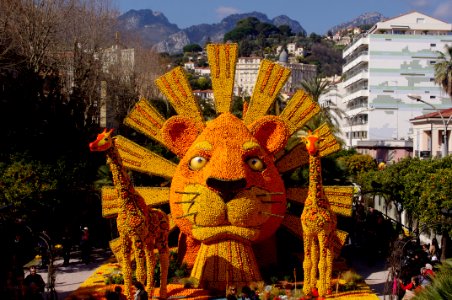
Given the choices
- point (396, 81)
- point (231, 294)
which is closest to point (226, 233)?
point (231, 294)

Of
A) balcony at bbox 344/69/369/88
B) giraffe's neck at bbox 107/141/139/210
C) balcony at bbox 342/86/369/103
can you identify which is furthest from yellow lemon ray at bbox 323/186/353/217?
balcony at bbox 344/69/369/88

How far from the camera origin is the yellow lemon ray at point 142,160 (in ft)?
60.1

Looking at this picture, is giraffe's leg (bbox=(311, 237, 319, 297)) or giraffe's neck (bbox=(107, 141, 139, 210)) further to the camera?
giraffe's leg (bbox=(311, 237, 319, 297))

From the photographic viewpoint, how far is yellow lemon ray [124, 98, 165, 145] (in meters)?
18.2

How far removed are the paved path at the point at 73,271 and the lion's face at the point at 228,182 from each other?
373 centimetres

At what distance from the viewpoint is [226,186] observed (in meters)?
15.8

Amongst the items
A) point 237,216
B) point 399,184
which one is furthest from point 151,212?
point 399,184

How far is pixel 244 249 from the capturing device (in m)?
16.3

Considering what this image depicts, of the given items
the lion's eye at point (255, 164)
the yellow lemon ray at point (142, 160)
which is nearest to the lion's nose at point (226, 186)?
the lion's eye at point (255, 164)

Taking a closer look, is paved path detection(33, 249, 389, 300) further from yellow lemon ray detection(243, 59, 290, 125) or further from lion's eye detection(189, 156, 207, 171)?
yellow lemon ray detection(243, 59, 290, 125)

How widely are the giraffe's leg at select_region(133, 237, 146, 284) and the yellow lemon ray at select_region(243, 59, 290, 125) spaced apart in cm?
513

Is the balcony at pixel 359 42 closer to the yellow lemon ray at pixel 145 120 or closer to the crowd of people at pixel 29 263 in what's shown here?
the crowd of people at pixel 29 263

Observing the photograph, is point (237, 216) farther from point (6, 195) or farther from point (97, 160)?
point (97, 160)

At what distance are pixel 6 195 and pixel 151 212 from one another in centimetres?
721
